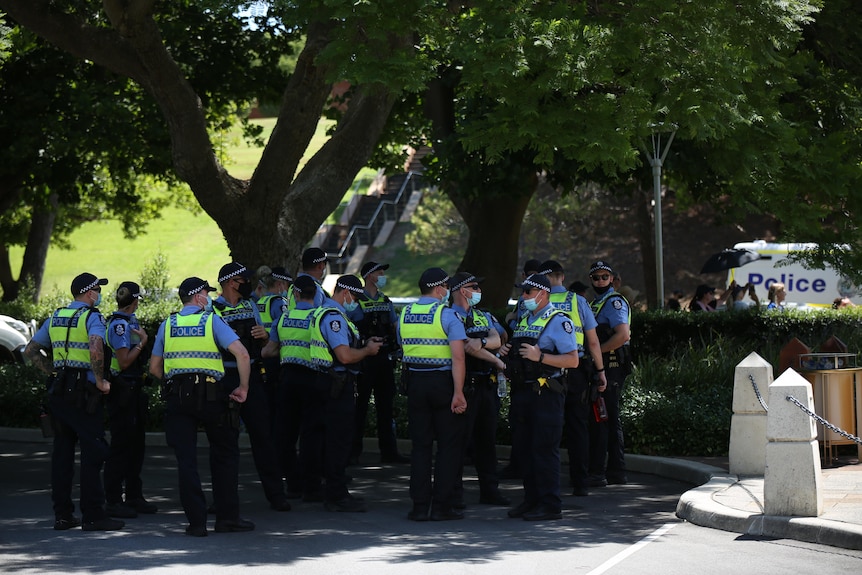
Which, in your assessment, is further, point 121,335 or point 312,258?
point 312,258

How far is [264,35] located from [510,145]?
11.6 m

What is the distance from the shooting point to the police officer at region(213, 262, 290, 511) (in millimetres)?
10750

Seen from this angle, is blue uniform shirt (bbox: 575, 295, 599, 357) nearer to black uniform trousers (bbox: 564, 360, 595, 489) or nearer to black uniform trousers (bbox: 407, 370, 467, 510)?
black uniform trousers (bbox: 564, 360, 595, 489)

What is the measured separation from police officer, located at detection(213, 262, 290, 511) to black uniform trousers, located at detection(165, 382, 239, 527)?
886mm

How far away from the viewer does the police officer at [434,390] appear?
1015 centimetres

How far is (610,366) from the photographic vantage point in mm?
12273

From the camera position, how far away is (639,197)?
34.2 m

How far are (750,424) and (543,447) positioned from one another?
8.53ft

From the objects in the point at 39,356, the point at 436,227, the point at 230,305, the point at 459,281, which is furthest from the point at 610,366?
the point at 436,227

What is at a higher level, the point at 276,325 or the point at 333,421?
the point at 276,325

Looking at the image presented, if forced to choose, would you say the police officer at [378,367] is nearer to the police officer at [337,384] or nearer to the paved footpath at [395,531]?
the paved footpath at [395,531]

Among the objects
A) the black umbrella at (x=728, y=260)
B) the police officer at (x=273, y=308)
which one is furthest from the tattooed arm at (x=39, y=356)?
the black umbrella at (x=728, y=260)

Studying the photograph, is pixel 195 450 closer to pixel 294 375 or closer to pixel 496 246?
→ pixel 294 375

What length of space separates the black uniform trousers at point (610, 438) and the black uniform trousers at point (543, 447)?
5.95ft
